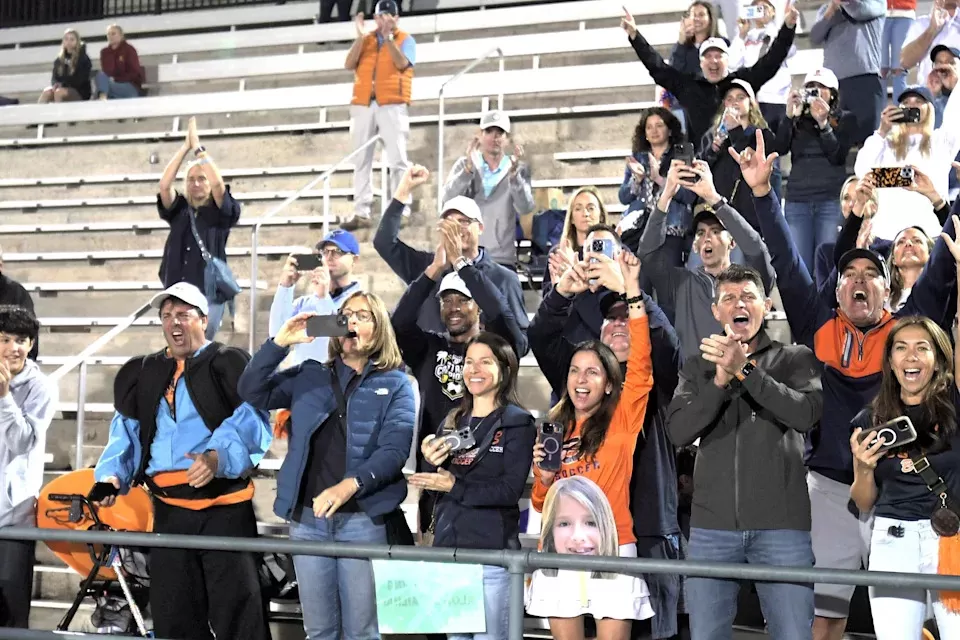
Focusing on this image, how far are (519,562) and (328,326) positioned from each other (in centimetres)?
169

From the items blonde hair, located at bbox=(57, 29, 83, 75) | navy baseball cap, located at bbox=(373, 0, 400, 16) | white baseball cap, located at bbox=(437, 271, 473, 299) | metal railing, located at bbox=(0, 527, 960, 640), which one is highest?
blonde hair, located at bbox=(57, 29, 83, 75)

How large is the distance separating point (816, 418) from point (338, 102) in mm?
8598

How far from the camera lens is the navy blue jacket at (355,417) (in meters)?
5.50

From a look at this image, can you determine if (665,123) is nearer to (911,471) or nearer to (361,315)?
(361,315)

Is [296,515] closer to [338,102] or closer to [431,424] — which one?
[431,424]

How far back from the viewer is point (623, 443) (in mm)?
5148

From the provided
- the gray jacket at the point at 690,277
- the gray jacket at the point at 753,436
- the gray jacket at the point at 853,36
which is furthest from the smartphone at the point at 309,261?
the gray jacket at the point at 853,36

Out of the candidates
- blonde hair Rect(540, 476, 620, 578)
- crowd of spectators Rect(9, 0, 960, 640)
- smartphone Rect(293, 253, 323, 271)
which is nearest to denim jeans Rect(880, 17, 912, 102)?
crowd of spectators Rect(9, 0, 960, 640)

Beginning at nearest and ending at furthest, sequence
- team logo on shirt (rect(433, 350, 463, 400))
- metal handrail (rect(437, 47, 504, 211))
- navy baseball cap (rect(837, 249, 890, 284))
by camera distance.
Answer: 1. navy baseball cap (rect(837, 249, 890, 284))
2. team logo on shirt (rect(433, 350, 463, 400))
3. metal handrail (rect(437, 47, 504, 211))

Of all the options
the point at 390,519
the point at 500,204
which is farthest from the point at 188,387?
the point at 500,204

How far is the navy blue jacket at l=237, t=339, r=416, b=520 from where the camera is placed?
5.50 m

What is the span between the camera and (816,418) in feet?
15.4

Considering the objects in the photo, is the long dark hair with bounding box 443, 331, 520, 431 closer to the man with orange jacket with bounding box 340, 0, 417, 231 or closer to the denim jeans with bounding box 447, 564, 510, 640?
the denim jeans with bounding box 447, 564, 510, 640

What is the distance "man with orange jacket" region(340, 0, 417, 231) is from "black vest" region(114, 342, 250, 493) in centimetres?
438
